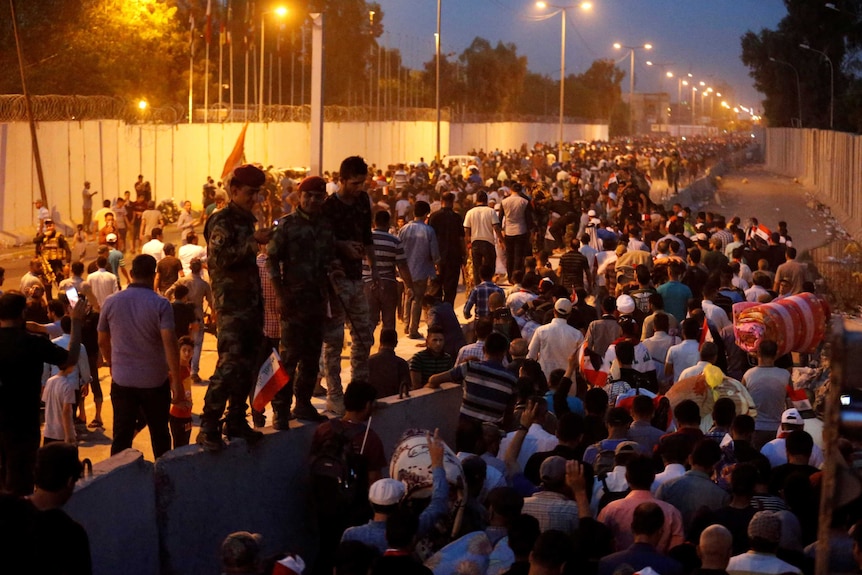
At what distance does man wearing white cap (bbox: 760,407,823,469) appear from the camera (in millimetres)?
8578

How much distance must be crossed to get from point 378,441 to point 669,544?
224cm

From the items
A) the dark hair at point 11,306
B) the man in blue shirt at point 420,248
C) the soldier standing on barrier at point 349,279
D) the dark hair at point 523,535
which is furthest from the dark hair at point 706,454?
the man in blue shirt at point 420,248

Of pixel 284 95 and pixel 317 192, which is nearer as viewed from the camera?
pixel 317 192

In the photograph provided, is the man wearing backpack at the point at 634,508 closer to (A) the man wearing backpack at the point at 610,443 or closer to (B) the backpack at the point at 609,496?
(B) the backpack at the point at 609,496

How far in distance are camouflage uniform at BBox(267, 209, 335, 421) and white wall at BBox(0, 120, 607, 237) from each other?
81.6 ft

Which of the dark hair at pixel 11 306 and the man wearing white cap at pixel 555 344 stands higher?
the dark hair at pixel 11 306

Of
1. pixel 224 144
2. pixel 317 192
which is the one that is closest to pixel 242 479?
pixel 317 192

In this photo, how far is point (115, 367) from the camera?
27.9 feet

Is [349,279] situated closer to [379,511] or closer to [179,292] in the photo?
[379,511]

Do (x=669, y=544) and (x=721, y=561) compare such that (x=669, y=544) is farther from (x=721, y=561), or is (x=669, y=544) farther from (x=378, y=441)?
(x=378, y=441)

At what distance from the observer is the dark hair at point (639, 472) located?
23.2 ft

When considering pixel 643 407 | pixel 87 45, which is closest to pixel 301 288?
pixel 643 407

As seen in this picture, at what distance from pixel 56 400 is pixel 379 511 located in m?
4.75

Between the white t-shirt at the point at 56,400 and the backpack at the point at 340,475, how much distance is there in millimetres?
3238
